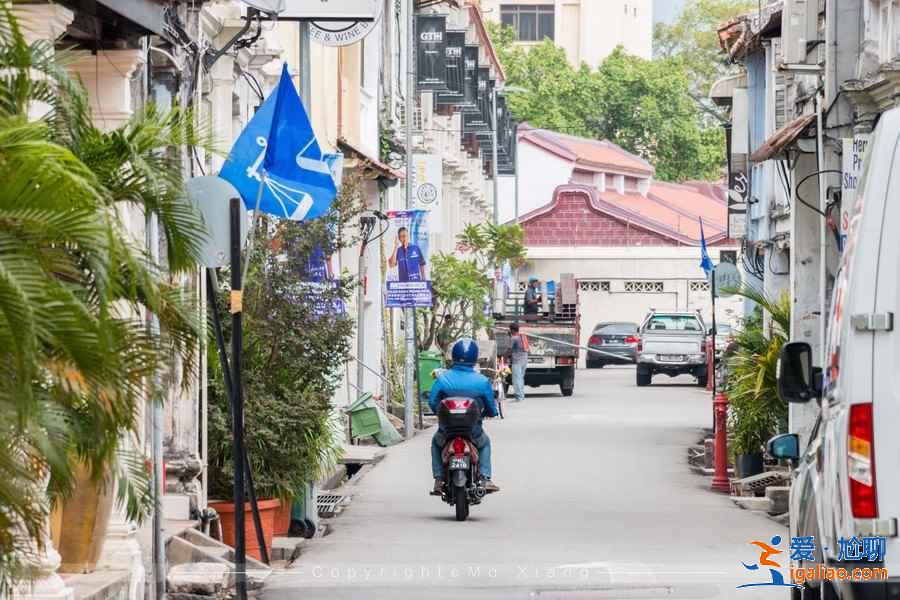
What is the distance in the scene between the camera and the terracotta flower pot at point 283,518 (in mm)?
15773

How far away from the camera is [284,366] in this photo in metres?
15.6

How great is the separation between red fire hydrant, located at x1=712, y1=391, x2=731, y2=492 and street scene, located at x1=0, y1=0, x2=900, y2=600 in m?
0.10

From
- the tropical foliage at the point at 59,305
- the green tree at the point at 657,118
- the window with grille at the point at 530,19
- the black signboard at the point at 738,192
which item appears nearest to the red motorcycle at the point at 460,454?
the tropical foliage at the point at 59,305

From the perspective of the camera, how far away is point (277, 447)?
49.1 feet

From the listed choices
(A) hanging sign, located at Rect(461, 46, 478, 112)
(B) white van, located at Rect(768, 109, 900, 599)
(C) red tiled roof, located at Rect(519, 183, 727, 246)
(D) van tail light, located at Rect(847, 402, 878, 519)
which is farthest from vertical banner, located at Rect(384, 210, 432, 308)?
(C) red tiled roof, located at Rect(519, 183, 727, 246)

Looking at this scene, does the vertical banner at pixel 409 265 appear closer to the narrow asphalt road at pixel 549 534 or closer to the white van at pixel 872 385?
the narrow asphalt road at pixel 549 534

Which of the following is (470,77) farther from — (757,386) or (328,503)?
(328,503)

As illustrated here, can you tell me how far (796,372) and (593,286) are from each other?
65.8 meters

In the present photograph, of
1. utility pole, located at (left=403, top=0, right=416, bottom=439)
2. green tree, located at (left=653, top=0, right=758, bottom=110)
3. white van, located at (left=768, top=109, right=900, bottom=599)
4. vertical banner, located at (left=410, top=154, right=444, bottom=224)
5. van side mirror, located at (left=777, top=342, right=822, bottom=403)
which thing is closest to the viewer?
white van, located at (left=768, top=109, right=900, bottom=599)

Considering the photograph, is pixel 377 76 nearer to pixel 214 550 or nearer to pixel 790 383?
pixel 214 550

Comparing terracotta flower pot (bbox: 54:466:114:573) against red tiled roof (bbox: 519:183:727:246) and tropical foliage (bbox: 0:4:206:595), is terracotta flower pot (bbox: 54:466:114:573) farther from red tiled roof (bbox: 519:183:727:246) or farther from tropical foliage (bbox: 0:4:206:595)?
red tiled roof (bbox: 519:183:727:246)

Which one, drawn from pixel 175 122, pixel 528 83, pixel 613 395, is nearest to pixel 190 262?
pixel 175 122

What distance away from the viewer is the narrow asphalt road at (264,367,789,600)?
12.8 m

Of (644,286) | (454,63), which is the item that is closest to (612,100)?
(644,286)
